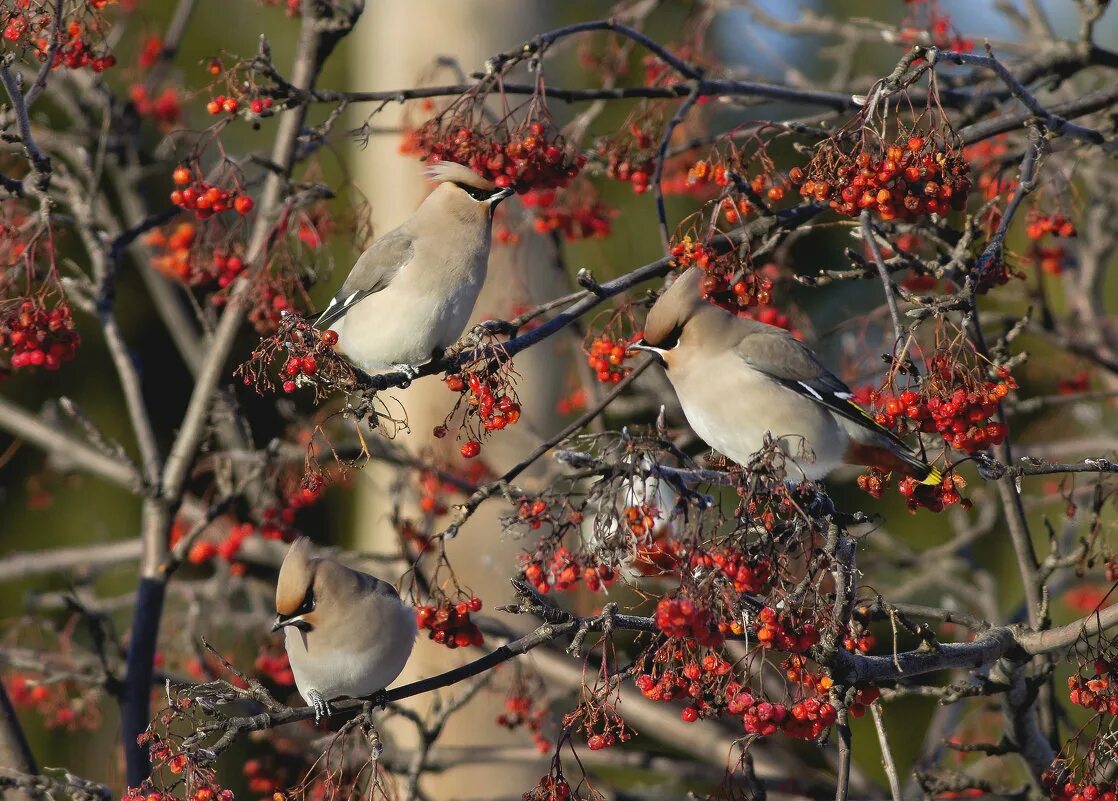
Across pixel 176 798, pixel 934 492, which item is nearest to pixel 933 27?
pixel 934 492

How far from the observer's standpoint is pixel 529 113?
3170 millimetres

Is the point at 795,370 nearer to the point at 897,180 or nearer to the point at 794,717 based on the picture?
the point at 897,180

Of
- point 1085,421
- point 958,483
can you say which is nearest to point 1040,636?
point 958,483

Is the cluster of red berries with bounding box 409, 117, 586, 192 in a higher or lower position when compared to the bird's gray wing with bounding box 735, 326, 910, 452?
higher

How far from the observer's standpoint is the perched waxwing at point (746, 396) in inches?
121

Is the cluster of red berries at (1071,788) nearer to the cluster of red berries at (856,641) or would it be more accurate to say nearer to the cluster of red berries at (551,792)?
the cluster of red berries at (856,641)

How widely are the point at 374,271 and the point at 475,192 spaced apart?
373 millimetres

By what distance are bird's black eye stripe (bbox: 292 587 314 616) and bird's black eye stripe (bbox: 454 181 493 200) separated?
44.0 inches

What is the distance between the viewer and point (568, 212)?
411cm

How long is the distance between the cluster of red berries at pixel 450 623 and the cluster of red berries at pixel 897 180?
113 cm

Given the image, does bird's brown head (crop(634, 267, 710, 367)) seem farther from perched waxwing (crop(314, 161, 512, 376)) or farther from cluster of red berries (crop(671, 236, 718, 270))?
perched waxwing (crop(314, 161, 512, 376))

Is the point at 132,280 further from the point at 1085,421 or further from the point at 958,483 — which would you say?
the point at 958,483

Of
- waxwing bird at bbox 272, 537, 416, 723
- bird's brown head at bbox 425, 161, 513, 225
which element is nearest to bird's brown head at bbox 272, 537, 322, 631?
waxwing bird at bbox 272, 537, 416, 723

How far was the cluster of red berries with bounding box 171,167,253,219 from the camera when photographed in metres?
3.37
